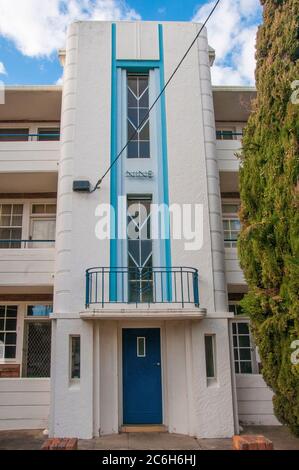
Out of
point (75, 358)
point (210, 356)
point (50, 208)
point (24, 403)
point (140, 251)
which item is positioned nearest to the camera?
point (75, 358)

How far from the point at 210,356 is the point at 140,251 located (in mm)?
2888

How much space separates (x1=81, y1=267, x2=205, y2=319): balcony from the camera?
29.3 feet

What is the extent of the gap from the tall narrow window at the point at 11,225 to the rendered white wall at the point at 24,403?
405cm

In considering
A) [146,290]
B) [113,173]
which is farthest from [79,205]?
[146,290]

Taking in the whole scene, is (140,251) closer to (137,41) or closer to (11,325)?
(11,325)

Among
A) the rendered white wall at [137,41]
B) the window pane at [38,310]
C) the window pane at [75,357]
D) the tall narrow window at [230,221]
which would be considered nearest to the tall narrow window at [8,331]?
the window pane at [38,310]

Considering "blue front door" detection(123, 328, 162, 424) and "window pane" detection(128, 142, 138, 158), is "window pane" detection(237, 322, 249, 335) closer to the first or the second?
"blue front door" detection(123, 328, 162, 424)

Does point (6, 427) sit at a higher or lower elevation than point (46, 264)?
lower

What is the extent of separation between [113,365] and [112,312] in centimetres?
132

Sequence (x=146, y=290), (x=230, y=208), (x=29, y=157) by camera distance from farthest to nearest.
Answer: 1. (x=230, y=208)
2. (x=29, y=157)
3. (x=146, y=290)

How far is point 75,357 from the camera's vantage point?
905cm
